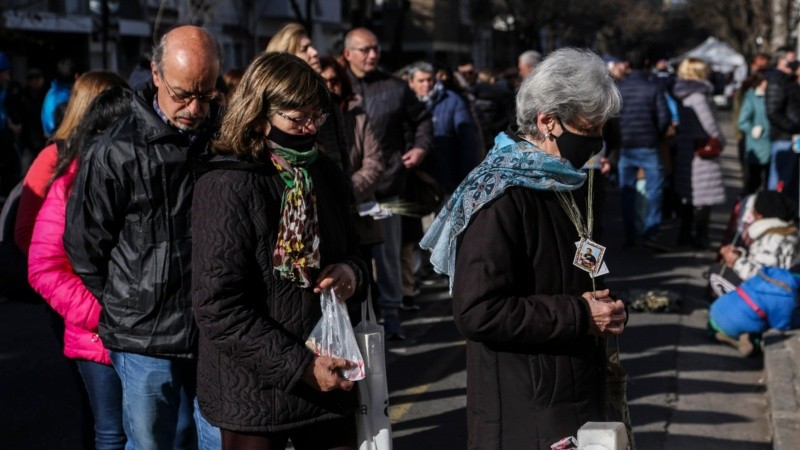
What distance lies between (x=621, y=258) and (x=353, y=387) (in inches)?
359

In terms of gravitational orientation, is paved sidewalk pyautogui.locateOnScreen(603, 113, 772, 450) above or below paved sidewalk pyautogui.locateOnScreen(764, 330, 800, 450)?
below

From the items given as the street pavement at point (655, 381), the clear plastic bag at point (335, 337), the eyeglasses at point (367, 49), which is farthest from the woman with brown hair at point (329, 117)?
the clear plastic bag at point (335, 337)

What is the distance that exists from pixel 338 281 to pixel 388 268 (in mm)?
4653

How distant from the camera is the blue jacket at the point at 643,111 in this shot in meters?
12.0

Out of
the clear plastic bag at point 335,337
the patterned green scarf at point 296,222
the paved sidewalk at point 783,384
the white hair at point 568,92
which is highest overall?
the white hair at point 568,92

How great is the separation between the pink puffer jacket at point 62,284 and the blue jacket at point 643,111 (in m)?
8.52

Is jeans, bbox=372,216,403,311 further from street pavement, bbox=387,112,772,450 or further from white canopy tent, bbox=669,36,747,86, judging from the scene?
white canopy tent, bbox=669,36,747,86

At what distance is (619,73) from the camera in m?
14.3

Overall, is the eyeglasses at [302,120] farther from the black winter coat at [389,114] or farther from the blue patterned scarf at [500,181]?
the black winter coat at [389,114]

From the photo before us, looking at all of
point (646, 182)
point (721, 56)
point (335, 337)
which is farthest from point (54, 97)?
point (721, 56)

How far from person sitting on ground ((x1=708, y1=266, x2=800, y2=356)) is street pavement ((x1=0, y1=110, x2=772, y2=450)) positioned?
7.4 inches

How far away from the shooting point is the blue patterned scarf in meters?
3.18

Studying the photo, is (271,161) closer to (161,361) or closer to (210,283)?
(210,283)

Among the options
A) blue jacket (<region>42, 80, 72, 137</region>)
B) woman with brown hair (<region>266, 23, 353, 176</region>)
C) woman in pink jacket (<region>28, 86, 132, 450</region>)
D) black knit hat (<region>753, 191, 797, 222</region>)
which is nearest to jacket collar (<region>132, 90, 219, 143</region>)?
woman in pink jacket (<region>28, 86, 132, 450</region>)
